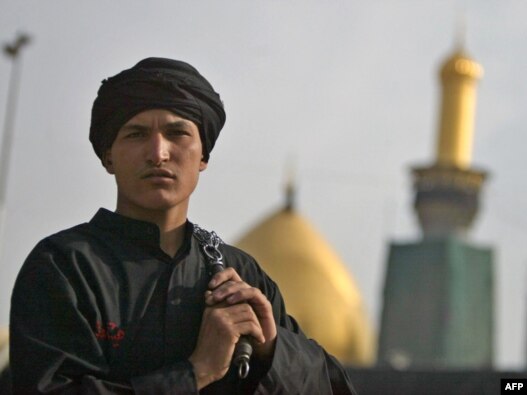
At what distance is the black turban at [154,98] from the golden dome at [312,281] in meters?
42.7

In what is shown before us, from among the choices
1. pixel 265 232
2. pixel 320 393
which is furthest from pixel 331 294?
pixel 320 393

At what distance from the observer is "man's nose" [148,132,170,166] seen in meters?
2.86

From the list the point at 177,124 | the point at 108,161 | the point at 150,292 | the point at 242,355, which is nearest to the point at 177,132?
the point at 177,124

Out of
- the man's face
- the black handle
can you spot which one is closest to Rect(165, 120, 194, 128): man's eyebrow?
the man's face

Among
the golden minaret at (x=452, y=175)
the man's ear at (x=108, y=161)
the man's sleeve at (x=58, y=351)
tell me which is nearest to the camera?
the man's sleeve at (x=58, y=351)

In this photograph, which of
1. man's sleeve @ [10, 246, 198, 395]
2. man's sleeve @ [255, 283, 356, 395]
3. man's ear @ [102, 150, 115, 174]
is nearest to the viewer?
man's sleeve @ [10, 246, 198, 395]

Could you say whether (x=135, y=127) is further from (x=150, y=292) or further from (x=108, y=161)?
(x=150, y=292)

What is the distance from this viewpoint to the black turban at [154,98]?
2885mm

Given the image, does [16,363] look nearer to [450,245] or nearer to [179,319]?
[179,319]

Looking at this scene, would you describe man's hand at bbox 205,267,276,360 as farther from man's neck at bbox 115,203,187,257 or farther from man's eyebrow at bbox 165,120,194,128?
man's eyebrow at bbox 165,120,194,128

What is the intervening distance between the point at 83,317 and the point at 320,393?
0.41 m

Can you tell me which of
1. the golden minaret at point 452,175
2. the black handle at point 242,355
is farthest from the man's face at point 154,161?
the golden minaret at point 452,175

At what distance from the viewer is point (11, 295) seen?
2.76m

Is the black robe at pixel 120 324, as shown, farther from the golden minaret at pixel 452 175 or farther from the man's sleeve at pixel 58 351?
the golden minaret at pixel 452 175
